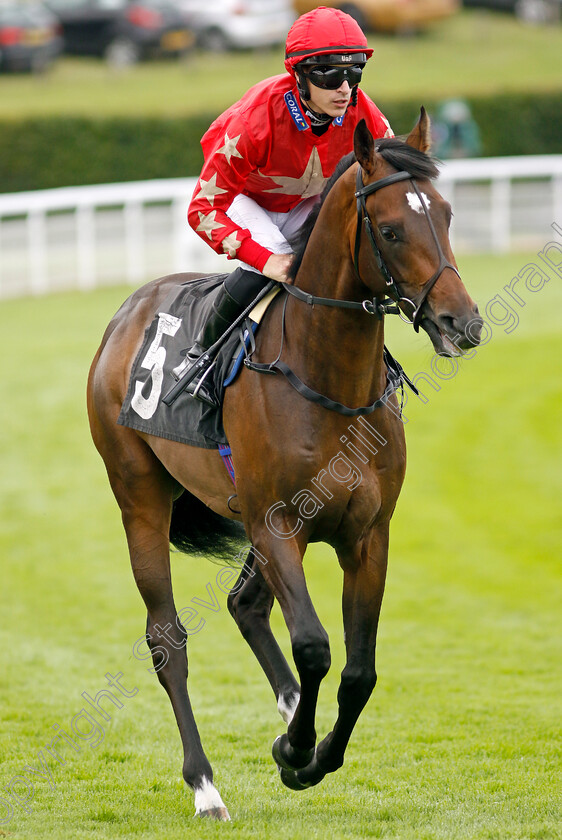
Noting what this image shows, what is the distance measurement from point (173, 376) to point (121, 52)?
2549cm

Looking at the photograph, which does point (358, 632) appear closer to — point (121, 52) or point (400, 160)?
point (400, 160)

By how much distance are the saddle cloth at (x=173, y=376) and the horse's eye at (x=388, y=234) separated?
2.88ft

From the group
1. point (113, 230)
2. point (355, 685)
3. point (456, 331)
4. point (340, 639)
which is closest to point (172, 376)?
point (355, 685)

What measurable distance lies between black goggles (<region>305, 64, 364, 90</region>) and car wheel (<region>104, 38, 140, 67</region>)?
84.4 ft

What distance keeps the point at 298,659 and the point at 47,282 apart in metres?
12.4

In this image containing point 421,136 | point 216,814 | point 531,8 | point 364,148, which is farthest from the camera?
point 531,8

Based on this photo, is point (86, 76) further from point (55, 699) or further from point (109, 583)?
point (55, 699)

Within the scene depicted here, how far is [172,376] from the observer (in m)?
4.68

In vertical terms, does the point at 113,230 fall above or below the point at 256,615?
below

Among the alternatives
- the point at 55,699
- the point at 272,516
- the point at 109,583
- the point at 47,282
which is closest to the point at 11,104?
the point at 47,282

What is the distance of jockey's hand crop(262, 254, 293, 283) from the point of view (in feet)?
13.1

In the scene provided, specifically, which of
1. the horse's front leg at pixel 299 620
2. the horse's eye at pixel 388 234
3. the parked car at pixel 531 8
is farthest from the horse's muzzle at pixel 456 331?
the parked car at pixel 531 8

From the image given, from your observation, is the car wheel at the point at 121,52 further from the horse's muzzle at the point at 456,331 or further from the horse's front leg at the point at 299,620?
the horse's muzzle at the point at 456,331

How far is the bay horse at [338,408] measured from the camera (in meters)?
3.49
